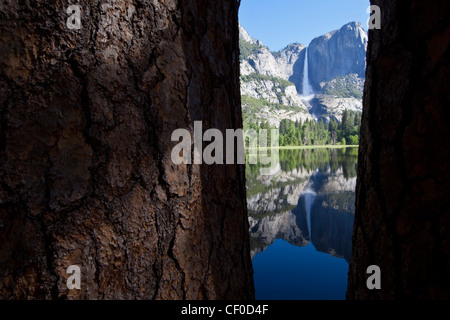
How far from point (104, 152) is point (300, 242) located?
4145 mm

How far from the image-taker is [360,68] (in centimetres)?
12544

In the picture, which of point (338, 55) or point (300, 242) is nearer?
point (300, 242)

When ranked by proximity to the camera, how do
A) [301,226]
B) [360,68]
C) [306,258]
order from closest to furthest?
[306,258]
[301,226]
[360,68]

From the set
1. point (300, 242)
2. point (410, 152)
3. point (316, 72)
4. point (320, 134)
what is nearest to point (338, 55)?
point (316, 72)

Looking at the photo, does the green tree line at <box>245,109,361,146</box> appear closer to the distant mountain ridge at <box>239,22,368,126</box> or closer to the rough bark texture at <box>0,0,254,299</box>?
the distant mountain ridge at <box>239,22,368,126</box>

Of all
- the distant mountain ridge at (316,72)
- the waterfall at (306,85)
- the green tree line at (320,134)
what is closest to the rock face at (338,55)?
the distant mountain ridge at (316,72)

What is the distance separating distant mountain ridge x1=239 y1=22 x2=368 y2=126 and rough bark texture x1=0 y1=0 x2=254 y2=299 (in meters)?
90.3

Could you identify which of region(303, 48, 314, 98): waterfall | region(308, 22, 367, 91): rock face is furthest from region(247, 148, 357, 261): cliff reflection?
region(308, 22, 367, 91): rock face

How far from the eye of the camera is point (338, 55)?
424 ft

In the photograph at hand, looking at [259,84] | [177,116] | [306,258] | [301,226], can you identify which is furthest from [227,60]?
[259,84]

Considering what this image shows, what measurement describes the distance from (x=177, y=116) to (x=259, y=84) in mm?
107131

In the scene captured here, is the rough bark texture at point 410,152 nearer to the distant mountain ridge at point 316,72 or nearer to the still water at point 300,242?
the still water at point 300,242

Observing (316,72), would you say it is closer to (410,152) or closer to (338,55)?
(338,55)

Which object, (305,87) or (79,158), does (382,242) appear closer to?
(79,158)
